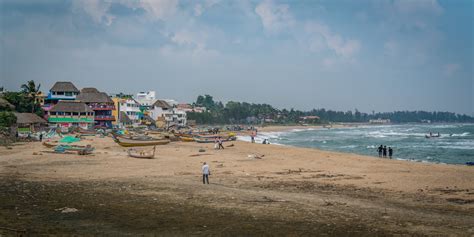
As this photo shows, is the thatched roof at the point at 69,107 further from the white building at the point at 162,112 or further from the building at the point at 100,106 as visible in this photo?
the white building at the point at 162,112

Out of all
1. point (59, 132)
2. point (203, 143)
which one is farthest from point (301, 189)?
point (59, 132)

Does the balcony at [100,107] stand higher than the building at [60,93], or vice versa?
the building at [60,93]

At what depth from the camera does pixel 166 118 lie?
11700 centimetres

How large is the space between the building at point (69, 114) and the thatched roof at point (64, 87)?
820 cm

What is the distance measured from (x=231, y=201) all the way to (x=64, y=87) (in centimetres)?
6954

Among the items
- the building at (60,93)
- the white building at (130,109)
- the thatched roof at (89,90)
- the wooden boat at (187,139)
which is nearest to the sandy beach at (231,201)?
the wooden boat at (187,139)

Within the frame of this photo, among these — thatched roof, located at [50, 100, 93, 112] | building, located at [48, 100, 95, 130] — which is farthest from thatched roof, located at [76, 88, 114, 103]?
thatched roof, located at [50, 100, 93, 112]

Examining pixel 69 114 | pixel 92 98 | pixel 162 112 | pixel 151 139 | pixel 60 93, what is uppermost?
pixel 60 93

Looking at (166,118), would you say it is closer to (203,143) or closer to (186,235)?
(203,143)

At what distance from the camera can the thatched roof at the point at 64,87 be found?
7725cm

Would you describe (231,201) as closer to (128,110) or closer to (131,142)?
(131,142)

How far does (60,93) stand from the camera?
7744 cm

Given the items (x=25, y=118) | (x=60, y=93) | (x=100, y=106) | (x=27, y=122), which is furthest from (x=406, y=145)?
(x=60, y=93)

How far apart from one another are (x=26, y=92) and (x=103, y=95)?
500 inches
